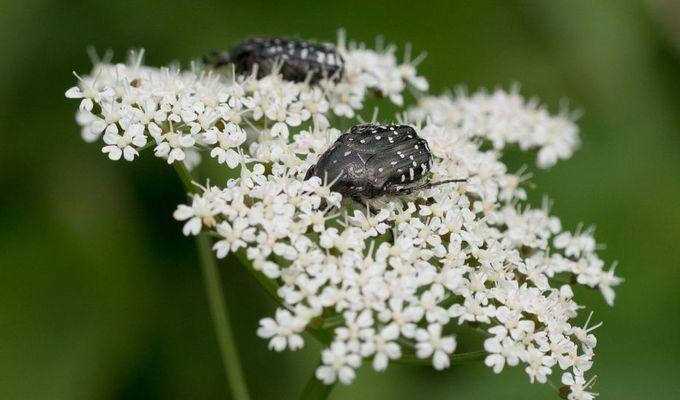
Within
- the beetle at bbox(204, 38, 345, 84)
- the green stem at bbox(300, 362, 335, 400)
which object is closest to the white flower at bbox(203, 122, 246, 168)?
the beetle at bbox(204, 38, 345, 84)

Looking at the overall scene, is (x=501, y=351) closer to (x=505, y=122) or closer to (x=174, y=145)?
(x=174, y=145)

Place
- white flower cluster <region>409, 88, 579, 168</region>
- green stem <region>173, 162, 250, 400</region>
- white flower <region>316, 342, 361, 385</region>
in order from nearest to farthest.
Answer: white flower <region>316, 342, 361, 385</region> < green stem <region>173, 162, 250, 400</region> < white flower cluster <region>409, 88, 579, 168</region>

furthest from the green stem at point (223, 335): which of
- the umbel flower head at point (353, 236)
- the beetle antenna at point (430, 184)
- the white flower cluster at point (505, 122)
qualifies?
the white flower cluster at point (505, 122)

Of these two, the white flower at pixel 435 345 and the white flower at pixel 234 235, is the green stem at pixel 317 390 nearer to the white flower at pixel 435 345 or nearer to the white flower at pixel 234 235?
the white flower at pixel 435 345

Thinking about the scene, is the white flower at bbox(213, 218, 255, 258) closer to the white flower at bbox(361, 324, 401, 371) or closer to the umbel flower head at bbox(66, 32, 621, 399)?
the umbel flower head at bbox(66, 32, 621, 399)

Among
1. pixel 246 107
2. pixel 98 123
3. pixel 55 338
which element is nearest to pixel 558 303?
pixel 246 107

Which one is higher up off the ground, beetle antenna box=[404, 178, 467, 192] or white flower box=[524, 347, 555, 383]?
beetle antenna box=[404, 178, 467, 192]

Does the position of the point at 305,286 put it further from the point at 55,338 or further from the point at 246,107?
the point at 55,338
